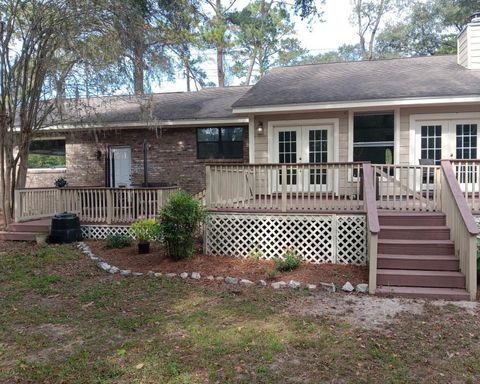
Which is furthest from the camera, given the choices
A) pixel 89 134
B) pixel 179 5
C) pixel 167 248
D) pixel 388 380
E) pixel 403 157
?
pixel 179 5

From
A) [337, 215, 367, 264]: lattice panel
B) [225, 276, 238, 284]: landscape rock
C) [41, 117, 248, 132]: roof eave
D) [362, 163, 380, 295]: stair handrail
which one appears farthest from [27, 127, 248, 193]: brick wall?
[225, 276, 238, 284]: landscape rock

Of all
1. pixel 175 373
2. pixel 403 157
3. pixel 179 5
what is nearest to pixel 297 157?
pixel 403 157

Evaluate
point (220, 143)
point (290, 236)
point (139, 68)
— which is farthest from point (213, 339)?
point (220, 143)

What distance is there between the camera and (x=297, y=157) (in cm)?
1035

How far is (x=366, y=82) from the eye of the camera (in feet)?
35.0

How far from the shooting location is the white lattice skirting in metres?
7.21

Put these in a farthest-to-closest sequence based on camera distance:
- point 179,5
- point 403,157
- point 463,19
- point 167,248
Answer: point 463,19 → point 179,5 → point 403,157 → point 167,248

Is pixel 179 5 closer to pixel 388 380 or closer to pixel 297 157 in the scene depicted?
pixel 297 157

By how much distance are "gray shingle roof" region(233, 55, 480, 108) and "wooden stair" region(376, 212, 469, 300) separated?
11.8ft

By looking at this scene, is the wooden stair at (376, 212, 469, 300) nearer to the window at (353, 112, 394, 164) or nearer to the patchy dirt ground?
the patchy dirt ground

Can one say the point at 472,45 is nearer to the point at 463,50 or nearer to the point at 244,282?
the point at 463,50

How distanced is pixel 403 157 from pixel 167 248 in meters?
6.06

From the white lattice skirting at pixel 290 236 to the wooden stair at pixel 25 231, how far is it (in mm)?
4299

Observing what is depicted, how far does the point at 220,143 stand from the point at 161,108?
2.86 metres
